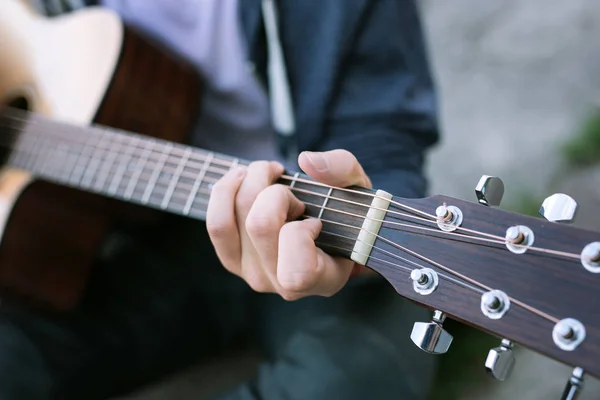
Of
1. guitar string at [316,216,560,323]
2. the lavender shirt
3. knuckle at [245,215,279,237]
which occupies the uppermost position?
the lavender shirt

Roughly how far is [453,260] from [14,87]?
32.6 inches

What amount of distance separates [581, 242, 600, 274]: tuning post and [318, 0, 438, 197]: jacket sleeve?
370mm

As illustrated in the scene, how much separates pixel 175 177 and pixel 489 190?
1.21 ft

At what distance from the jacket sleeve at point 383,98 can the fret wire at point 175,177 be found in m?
0.21

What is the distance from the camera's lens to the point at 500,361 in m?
0.42

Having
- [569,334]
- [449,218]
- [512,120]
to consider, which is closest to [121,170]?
[449,218]

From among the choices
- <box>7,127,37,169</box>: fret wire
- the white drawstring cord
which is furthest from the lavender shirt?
<box>7,127,37,169</box>: fret wire

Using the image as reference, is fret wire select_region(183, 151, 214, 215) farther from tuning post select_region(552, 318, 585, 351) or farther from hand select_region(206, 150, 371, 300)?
tuning post select_region(552, 318, 585, 351)

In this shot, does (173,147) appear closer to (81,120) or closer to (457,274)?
(81,120)

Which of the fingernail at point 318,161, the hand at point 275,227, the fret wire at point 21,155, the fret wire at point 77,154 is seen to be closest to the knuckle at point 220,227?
the hand at point 275,227

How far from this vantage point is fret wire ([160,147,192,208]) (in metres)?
0.68

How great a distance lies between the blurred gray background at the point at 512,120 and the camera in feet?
3.42

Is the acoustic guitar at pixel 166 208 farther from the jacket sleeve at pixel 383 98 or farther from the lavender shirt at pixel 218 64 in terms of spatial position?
the jacket sleeve at pixel 383 98

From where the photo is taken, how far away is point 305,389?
0.71 meters
